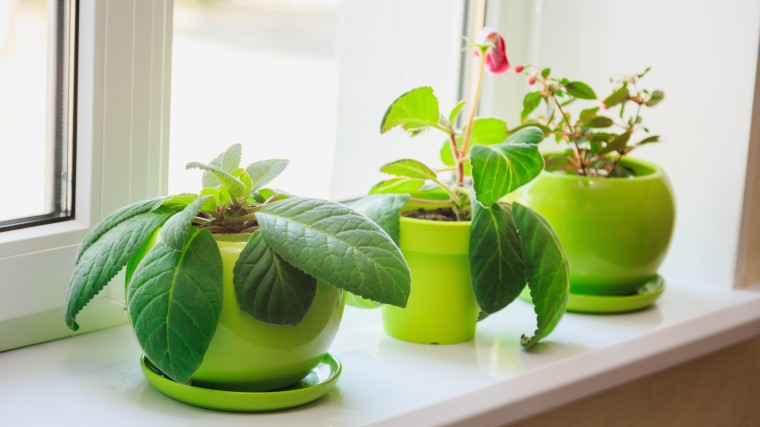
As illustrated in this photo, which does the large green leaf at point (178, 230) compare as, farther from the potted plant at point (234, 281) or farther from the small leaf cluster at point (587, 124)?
the small leaf cluster at point (587, 124)

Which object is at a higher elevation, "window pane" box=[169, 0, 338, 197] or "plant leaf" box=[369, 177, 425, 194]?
"window pane" box=[169, 0, 338, 197]

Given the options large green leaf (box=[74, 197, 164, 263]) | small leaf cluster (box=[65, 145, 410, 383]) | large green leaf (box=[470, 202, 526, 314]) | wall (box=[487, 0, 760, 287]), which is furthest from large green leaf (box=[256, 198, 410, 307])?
wall (box=[487, 0, 760, 287])

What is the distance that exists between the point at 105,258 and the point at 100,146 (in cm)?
18

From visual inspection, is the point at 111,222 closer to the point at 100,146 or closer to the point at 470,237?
the point at 100,146

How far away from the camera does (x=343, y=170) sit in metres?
1.18

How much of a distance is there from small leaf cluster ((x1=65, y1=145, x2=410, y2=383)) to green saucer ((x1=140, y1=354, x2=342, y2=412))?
6cm

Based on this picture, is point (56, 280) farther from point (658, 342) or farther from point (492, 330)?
point (658, 342)

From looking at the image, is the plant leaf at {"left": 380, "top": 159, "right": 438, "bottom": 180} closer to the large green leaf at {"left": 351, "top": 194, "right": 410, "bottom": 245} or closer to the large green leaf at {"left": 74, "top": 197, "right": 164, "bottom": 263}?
the large green leaf at {"left": 351, "top": 194, "right": 410, "bottom": 245}

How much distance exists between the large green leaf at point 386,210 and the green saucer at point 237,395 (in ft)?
0.62

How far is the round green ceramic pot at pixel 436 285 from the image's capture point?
3.07 feet

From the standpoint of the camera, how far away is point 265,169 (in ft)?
2.69

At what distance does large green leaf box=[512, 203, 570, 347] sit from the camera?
0.92 metres

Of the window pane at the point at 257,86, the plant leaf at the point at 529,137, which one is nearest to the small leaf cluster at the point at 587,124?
the plant leaf at the point at 529,137

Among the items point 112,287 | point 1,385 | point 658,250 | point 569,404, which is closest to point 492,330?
point 569,404
